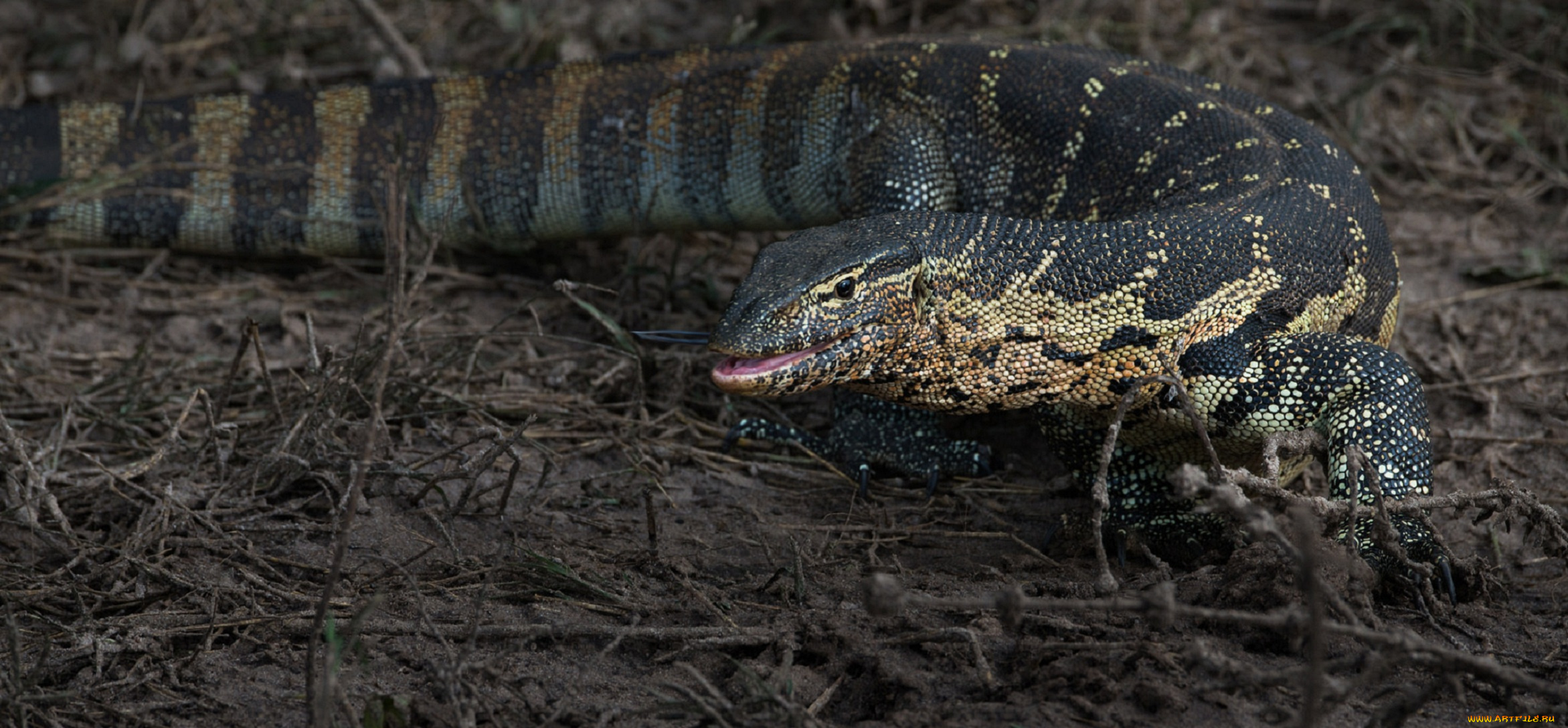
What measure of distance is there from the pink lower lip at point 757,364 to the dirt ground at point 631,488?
0.64 meters

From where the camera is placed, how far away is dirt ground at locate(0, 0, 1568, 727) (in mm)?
3293

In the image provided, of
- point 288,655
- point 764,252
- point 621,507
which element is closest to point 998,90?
point 764,252

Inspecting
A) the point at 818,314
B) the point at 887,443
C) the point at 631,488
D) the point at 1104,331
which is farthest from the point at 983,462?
the point at 818,314

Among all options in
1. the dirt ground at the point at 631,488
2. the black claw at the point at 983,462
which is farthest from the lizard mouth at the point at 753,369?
the black claw at the point at 983,462

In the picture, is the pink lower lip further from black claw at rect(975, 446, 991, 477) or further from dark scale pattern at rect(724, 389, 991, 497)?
black claw at rect(975, 446, 991, 477)

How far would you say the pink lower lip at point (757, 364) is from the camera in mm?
3771

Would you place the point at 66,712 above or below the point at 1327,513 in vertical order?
below

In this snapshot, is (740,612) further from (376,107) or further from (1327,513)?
(376,107)

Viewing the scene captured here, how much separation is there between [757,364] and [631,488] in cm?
132

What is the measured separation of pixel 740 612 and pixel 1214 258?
201 cm

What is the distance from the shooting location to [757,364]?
381cm

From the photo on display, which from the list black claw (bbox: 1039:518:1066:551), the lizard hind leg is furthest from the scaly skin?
black claw (bbox: 1039:518:1066:551)

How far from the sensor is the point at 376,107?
670cm

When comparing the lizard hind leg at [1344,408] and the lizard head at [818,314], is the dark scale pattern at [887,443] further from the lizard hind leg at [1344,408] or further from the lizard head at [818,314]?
the lizard head at [818,314]
